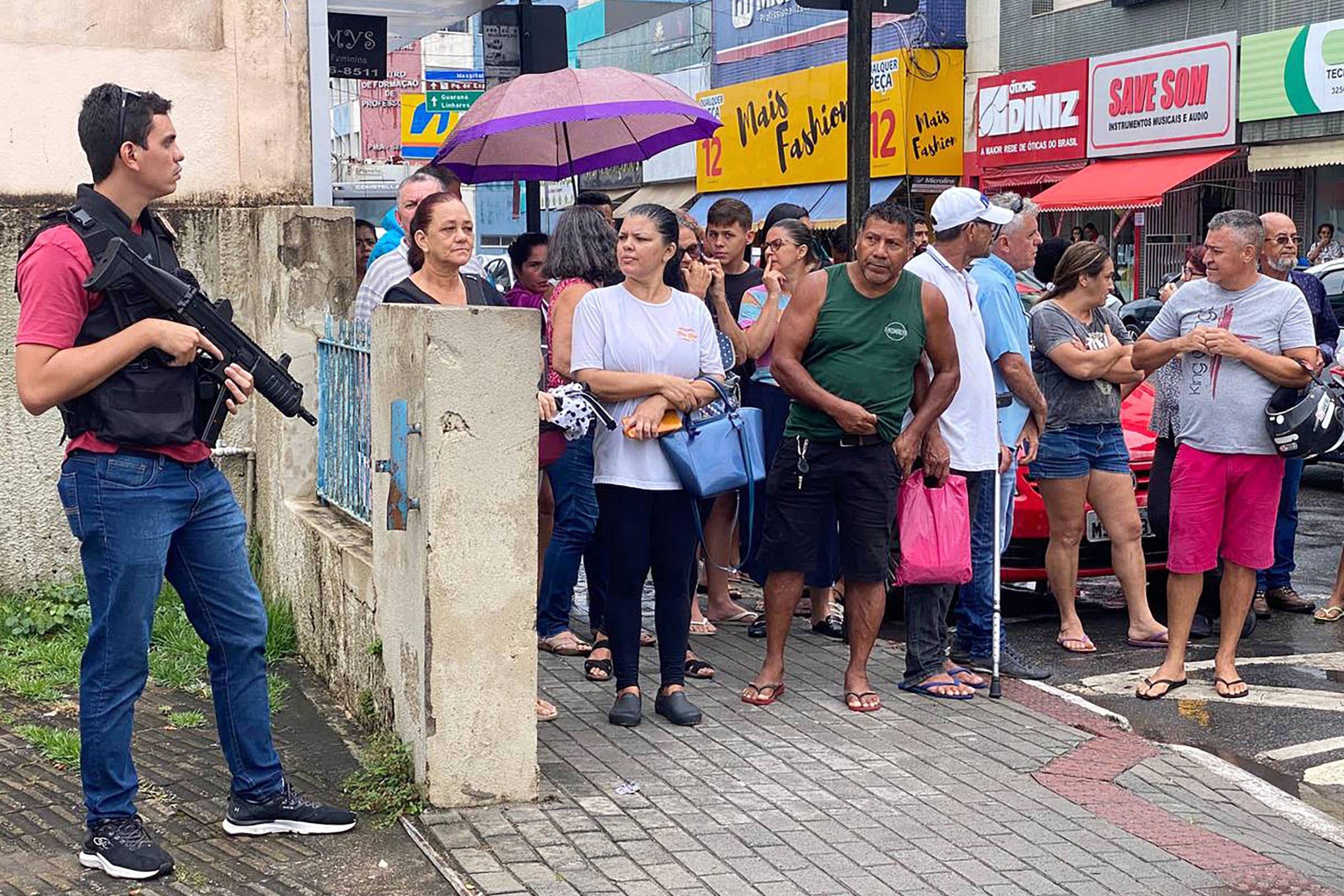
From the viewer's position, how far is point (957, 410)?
21.9ft

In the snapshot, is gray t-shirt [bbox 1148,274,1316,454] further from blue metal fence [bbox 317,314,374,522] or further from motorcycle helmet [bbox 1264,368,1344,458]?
blue metal fence [bbox 317,314,374,522]

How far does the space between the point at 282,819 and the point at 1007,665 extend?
3477mm

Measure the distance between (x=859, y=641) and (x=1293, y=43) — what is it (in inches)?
655

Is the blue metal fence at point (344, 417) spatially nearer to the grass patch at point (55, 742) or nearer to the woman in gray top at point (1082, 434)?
the grass patch at point (55, 742)

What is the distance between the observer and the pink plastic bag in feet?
21.1

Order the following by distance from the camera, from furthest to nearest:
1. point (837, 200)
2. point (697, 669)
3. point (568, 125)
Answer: point (837, 200), point (568, 125), point (697, 669)

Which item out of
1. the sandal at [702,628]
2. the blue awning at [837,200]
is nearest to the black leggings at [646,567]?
the sandal at [702,628]

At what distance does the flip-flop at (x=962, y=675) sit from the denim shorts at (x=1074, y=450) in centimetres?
142

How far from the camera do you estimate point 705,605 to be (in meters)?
8.48

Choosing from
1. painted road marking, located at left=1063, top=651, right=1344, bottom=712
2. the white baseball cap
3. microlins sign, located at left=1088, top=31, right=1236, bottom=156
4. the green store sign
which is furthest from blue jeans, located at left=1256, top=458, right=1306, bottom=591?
microlins sign, located at left=1088, top=31, right=1236, bottom=156

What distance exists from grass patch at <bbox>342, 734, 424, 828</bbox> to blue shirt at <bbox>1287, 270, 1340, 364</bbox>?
19.4ft

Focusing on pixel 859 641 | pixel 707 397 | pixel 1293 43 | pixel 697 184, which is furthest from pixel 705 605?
pixel 697 184

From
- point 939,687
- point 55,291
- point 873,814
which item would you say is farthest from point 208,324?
point 939,687

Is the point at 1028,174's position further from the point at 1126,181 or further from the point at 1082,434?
the point at 1082,434
